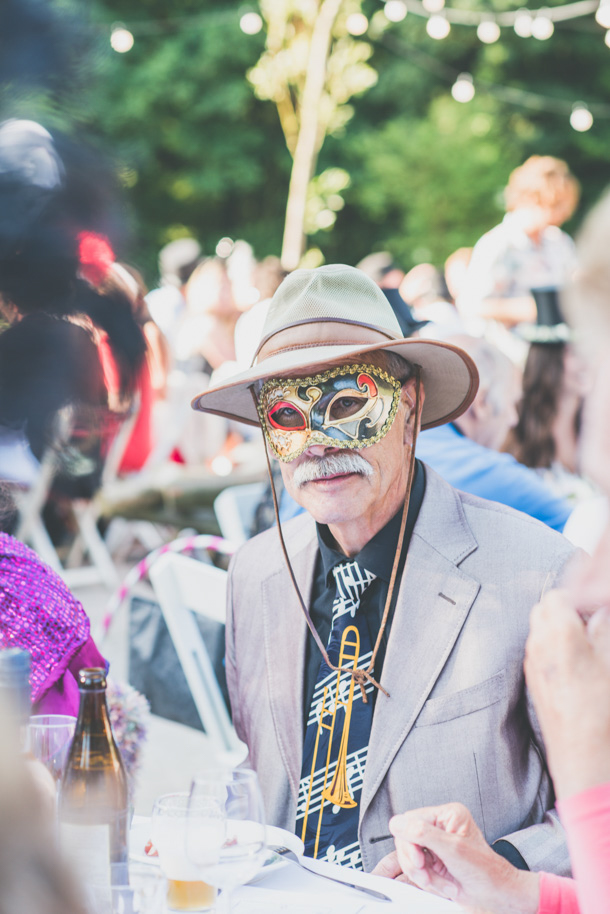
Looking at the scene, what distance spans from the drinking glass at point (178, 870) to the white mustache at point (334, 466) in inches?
34.5

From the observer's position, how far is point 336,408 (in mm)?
2309

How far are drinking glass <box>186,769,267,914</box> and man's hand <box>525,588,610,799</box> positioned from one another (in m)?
0.50

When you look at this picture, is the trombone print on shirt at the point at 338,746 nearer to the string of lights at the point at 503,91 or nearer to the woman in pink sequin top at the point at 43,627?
the woman in pink sequin top at the point at 43,627

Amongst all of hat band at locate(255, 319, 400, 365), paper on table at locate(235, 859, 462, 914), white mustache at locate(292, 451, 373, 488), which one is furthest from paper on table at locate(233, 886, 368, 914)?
hat band at locate(255, 319, 400, 365)

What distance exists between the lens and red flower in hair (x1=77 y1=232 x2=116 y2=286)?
4.59 feet

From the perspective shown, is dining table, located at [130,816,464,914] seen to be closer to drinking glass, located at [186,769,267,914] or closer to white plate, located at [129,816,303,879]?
white plate, located at [129,816,303,879]

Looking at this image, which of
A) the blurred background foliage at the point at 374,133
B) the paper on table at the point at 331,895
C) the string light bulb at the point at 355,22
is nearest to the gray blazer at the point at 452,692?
the paper on table at the point at 331,895

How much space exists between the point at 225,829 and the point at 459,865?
43 centimetres

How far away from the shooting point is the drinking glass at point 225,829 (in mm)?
1521

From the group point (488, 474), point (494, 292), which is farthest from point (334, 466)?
point (494, 292)

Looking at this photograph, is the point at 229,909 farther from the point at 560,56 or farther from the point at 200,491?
the point at 560,56

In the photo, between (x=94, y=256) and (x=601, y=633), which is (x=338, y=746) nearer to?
(x=601, y=633)

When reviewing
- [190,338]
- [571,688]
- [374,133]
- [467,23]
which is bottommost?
[571,688]

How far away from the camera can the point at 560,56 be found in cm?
2120
